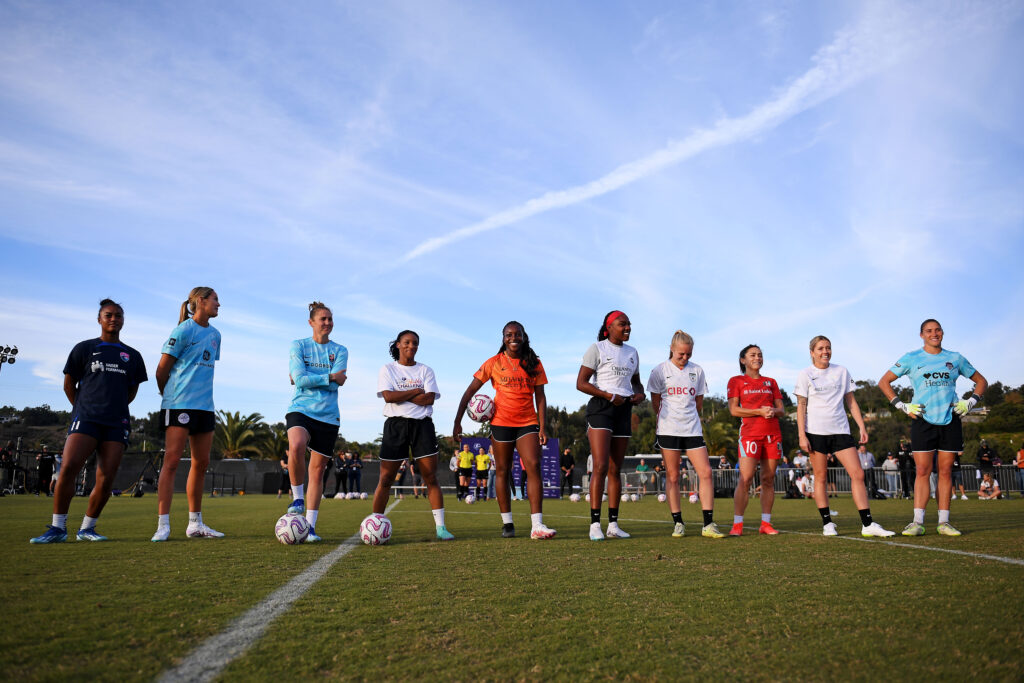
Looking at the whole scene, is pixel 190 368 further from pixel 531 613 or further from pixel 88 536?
pixel 531 613

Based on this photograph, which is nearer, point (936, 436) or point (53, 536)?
point (53, 536)

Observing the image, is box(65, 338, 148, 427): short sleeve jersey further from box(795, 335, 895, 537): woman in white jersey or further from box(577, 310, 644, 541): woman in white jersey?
box(795, 335, 895, 537): woman in white jersey

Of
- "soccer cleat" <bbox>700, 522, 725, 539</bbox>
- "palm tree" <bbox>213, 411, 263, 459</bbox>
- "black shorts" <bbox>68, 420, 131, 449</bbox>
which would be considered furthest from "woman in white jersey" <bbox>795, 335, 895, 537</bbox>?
"palm tree" <bbox>213, 411, 263, 459</bbox>

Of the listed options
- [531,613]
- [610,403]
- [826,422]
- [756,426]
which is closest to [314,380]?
[610,403]

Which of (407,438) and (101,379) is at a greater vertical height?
(101,379)

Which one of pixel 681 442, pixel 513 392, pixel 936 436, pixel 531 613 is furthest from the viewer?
pixel 681 442

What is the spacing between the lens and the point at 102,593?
3289 millimetres

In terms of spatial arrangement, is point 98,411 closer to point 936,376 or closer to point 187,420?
point 187,420

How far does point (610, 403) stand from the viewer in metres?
6.78

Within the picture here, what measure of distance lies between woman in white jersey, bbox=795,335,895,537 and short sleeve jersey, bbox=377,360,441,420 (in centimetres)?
371

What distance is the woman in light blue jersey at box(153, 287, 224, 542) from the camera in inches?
237

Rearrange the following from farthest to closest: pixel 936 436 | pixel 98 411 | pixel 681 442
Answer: pixel 681 442 → pixel 936 436 → pixel 98 411

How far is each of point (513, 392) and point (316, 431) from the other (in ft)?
6.35

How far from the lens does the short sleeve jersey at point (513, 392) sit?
6773 millimetres
